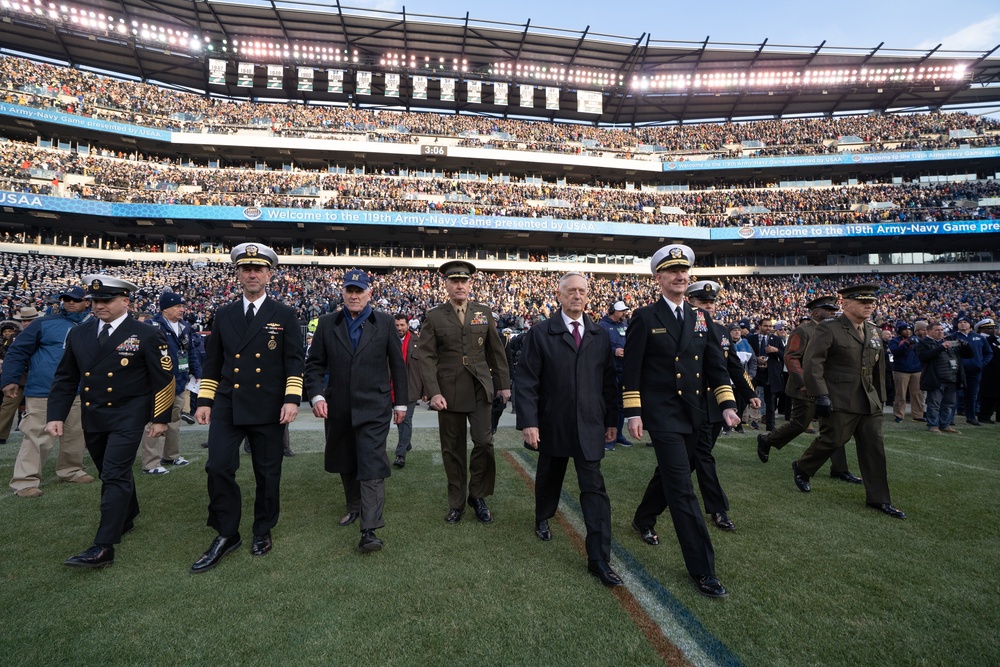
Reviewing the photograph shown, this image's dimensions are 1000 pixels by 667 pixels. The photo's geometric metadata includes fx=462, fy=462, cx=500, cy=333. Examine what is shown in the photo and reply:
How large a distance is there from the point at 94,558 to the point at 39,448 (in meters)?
2.79

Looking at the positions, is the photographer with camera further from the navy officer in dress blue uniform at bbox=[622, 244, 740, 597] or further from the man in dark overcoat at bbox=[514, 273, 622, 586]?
the man in dark overcoat at bbox=[514, 273, 622, 586]

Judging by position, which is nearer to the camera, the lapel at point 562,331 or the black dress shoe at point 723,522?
the lapel at point 562,331

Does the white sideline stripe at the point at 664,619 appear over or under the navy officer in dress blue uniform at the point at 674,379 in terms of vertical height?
under

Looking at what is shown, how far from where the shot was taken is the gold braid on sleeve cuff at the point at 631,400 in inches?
130

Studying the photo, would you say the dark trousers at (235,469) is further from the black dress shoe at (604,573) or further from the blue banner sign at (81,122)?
the blue banner sign at (81,122)

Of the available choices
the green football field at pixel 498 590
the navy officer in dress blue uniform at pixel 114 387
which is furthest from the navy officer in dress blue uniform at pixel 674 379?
the navy officer in dress blue uniform at pixel 114 387

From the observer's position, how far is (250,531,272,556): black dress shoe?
11.5ft

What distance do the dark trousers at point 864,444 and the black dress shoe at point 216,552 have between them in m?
5.60

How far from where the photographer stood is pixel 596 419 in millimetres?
3387

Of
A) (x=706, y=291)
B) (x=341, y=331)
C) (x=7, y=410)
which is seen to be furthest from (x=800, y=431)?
(x=7, y=410)

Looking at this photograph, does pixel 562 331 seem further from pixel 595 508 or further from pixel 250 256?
pixel 250 256

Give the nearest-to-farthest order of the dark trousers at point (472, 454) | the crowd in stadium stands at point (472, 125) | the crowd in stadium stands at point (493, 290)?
the dark trousers at point (472, 454) → the crowd in stadium stands at point (493, 290) → the crowd in stadium stands at point (472, 125)

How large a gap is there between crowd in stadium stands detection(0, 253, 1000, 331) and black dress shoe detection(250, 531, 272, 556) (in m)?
18.6

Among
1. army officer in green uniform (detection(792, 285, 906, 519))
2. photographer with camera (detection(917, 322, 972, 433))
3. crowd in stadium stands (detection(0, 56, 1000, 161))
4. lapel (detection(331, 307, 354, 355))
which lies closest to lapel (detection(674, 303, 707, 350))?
army officer in green uniform (detection(792, 285, 906, 519))
